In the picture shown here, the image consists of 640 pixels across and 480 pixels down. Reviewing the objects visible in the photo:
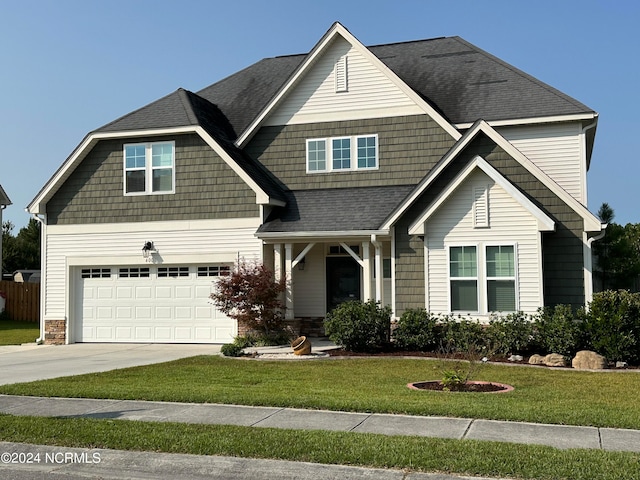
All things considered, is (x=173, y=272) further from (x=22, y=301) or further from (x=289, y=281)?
(x=22, y=301)

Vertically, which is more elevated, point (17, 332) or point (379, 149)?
point (379, 149)

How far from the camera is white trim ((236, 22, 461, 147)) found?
19062 mm

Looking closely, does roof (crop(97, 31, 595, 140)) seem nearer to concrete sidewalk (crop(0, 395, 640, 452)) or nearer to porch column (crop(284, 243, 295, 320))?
porch column (crop(284, 243, 295, 320))

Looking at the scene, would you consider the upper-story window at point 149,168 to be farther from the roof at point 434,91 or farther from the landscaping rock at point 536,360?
the landscaping rock at point 536,360

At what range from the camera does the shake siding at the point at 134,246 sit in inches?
758

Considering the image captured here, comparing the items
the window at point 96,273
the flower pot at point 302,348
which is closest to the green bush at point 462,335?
the flower pot at point 302,348

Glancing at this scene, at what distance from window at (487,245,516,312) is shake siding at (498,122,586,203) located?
388 cm

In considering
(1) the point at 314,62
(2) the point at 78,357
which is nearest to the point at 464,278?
(1) the point at 314,62

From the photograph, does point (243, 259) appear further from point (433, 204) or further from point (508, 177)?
point (508, 177)

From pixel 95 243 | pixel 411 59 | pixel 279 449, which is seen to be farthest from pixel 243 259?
pixel 279 449

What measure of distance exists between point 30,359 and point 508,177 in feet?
41.3

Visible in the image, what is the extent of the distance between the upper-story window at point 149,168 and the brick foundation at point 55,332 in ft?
14.7

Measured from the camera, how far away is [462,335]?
1522 centimetres

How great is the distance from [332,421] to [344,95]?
13.4m
